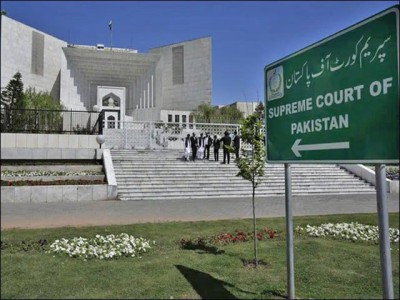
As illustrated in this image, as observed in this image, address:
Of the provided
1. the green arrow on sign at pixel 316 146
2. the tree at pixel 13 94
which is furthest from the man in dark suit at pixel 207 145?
the tree at pixel 13 94

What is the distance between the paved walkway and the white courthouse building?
3951 centimetres

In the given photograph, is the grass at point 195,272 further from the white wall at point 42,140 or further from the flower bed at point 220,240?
the white wall at point 42,140

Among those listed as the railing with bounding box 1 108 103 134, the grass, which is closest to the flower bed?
the grass

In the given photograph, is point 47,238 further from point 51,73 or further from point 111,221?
point 51,73

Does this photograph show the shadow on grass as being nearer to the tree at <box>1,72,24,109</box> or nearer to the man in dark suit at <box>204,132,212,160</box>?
the man in dark suit at <box>204,132,212,160</box>

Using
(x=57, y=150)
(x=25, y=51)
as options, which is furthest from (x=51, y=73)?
(x=57, y=150)

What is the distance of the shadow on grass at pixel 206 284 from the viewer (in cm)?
358

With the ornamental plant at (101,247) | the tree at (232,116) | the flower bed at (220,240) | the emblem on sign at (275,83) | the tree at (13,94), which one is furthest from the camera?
the tree at (13,94)

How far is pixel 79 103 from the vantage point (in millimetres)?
56156

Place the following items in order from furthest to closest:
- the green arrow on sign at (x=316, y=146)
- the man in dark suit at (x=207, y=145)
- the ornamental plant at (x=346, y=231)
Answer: the man in dark suit at (x=207, y=145), the ornamental plant at (x=346, y=231), the green arrow on sign at (x=316, y=146)

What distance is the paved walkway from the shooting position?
8359mm

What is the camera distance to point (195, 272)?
4387 millimetres

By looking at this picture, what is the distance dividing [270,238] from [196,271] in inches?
95.7

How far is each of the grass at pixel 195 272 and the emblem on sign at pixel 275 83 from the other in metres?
1.40
